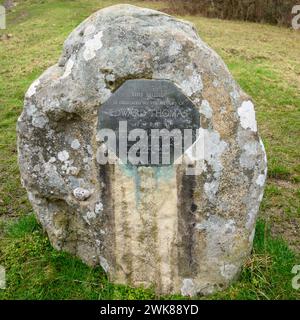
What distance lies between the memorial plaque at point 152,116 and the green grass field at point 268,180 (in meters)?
1.33

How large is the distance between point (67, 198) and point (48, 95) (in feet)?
3.11

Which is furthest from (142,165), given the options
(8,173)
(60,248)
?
(8,173)

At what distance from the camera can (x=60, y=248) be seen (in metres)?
4.80

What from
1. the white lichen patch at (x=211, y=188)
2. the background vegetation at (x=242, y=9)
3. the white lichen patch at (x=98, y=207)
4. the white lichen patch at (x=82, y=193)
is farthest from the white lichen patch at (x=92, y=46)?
the background vegetation at (x=242, y=9)

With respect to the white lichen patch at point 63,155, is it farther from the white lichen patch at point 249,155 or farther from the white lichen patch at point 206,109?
the white lichen patch at point 249,155

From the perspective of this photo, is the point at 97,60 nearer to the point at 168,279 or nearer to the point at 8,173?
the point at 168,279

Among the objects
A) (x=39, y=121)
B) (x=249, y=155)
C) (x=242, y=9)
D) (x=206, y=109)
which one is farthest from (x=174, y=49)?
(x=242, y=9)

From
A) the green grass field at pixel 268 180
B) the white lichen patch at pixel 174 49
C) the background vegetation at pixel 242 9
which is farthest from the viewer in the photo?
the background vegetation at pixel 242 9

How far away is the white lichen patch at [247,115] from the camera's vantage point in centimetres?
406

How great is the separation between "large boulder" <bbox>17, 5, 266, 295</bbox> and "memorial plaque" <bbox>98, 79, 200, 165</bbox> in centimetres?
6

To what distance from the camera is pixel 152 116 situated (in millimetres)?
4074

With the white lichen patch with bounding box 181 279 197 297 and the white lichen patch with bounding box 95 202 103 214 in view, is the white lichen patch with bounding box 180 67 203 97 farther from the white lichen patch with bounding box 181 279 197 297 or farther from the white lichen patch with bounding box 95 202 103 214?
the white lichen patch with bounding box 181 279 197 297

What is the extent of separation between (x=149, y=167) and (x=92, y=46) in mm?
1099

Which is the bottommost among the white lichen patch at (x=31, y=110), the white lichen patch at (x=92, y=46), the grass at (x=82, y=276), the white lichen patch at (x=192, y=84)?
the grass at (x=82, y=276)
